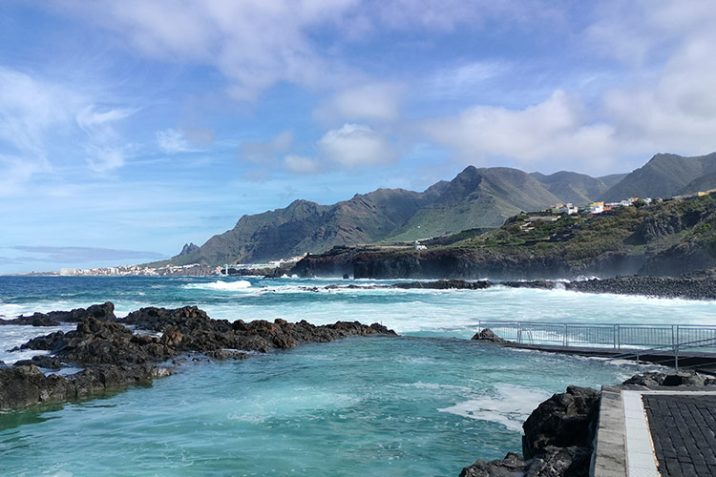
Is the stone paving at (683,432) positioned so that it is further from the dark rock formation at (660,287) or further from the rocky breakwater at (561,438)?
the dark rock formation at (660,287)

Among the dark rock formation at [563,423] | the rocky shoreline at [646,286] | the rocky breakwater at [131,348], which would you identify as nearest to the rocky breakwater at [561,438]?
the dark rock formation at [563,423]

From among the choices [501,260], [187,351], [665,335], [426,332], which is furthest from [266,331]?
[501,260]

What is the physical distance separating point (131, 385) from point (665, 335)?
21.3 metres

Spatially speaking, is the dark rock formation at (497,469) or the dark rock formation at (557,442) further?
the dark rock formation at (497,469)

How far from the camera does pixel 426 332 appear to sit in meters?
29.1

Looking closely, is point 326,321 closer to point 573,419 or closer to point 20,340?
point 20,340

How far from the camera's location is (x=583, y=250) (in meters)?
92.4

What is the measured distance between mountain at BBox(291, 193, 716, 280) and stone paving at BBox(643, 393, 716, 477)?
6624cm

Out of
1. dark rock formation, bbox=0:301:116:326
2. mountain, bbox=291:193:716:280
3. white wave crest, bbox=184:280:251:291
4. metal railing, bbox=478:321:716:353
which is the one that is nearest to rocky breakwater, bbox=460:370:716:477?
metal railing, bbox=478:321:716:353

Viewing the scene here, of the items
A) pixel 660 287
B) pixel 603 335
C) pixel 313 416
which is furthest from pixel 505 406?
pixel 660 287

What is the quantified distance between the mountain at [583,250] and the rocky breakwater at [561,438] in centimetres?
6512

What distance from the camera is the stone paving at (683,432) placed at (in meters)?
5.72

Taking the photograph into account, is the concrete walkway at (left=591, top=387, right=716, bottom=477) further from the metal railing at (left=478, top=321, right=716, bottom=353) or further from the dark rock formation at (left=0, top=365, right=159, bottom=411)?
the metal railing at (left=478, top=321, right=716, bottom=353)

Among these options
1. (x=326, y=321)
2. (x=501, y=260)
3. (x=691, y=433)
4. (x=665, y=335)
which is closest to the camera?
(x=691, y=433)
